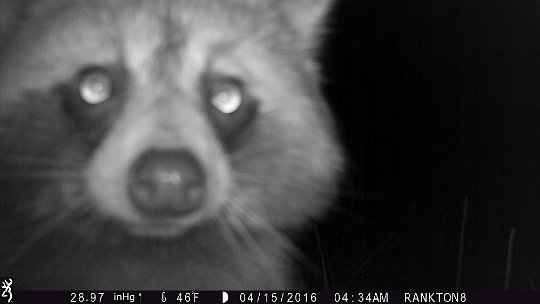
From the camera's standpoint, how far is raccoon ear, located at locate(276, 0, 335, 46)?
1.28 m

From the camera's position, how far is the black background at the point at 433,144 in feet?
4.02

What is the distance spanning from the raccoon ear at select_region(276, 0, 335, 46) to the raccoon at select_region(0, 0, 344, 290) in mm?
126

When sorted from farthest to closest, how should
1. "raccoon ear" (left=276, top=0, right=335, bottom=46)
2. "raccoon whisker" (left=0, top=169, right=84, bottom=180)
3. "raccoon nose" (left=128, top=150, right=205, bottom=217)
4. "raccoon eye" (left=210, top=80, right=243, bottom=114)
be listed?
"raccoon ear" (left=276, top=0, right=335, bottom=46)
"raccoon eye" (left=210, top=80, right=243, bottom=114)
"raccoon whisker" (left=0, top=169, right=84, bottom=180)
"raccoon nose" (left=128, top=150, right=205, bottom=217)

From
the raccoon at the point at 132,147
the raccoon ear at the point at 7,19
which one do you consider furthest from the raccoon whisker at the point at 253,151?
the raccoon ear at the point at 7,19

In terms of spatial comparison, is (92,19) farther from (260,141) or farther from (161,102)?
(260,141)

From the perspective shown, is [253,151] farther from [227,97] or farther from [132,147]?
[132,147]

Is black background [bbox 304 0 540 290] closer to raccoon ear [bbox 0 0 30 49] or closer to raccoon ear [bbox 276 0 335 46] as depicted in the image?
raccoon ear [bbox 276 0 335 46]

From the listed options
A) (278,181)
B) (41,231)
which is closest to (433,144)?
(278,181)

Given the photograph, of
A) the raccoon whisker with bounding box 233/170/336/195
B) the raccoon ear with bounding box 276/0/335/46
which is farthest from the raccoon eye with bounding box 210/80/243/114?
the raccoon ear with bounding box 276/0/335/46

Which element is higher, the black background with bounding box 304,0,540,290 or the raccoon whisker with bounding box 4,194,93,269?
the black background with bounding box 304,0,540,290

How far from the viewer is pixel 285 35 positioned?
129cm

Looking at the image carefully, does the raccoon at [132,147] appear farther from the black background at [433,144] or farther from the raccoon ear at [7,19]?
the black background at [433,144]

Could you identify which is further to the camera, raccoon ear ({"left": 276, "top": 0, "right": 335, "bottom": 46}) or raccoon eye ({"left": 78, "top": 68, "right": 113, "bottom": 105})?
raccoon ear ({"left": 276, "top": 0, "right": 335, "bottom": 46})

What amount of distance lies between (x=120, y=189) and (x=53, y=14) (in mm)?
345
